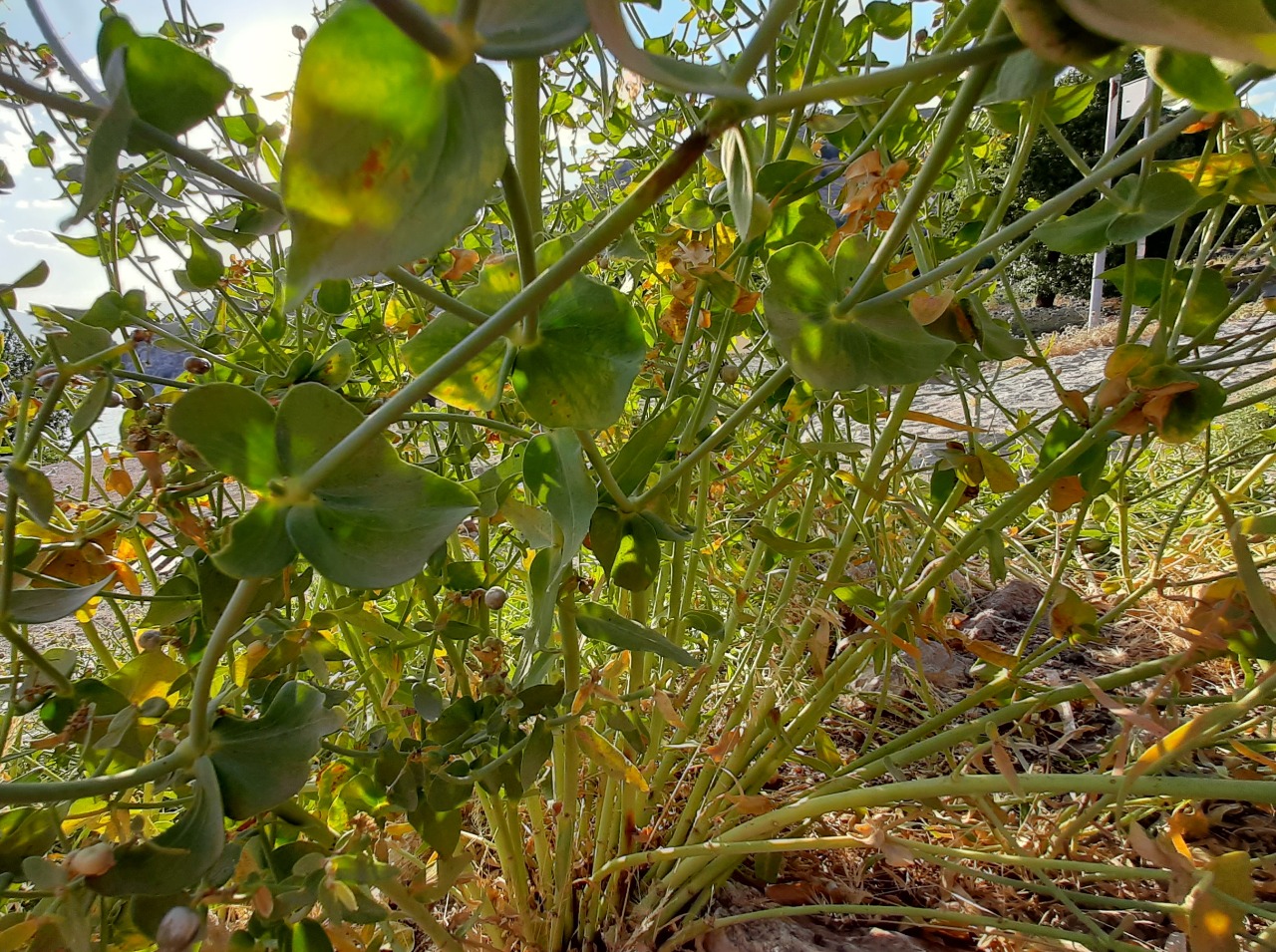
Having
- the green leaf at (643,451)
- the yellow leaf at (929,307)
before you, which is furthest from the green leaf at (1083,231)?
the green leaf at (643,451)

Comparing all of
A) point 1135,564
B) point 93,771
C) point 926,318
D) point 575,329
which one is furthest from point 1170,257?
point 1135,564

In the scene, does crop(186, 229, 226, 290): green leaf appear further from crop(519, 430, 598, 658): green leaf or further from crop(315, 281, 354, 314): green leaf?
crop(519, 430, 598, 658): green leaf

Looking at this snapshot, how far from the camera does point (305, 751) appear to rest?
0.26 m

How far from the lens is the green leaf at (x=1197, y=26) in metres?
0.12

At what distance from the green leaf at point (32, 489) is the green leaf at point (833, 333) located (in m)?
0.28

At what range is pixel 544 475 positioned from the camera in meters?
0.30

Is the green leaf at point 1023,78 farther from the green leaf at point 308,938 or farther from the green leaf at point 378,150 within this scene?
the green leaf at point 308,938

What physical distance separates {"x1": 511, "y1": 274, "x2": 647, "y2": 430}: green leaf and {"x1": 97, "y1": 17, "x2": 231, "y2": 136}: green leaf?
0.11 m

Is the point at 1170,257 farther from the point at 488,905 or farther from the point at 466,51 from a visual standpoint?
the point at 488,905

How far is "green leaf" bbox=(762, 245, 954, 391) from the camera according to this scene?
0.28 meters

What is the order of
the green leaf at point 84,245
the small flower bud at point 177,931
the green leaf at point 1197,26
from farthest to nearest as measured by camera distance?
1. the green leaf at point 84,245
2. the small flower bud at point 177,931
3. the green leaf at point 1197,26

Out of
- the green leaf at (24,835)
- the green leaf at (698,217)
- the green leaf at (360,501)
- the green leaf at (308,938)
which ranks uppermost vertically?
the green leaf at (698,217)

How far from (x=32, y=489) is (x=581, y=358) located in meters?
0.21

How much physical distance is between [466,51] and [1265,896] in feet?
2.40
